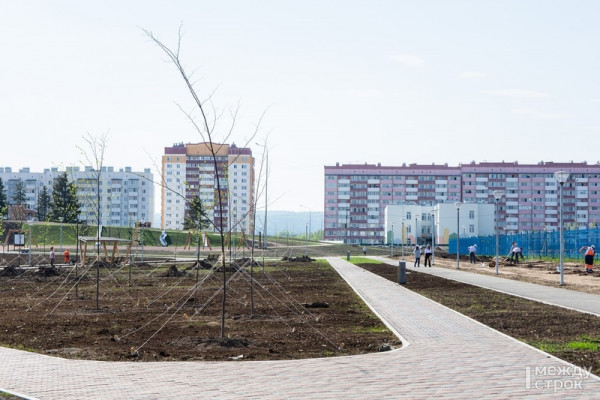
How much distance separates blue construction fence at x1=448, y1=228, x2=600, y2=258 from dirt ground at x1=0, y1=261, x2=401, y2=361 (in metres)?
34.2

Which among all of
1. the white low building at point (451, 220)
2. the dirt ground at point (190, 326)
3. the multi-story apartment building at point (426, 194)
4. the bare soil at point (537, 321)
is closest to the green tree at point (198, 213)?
the dirt ground at point (190, 326)

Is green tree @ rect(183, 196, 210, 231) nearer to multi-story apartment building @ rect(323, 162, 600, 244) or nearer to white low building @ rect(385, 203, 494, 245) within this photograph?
white low building @ rect(385, 203, 494, 245)

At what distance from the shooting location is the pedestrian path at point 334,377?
7.12 metres

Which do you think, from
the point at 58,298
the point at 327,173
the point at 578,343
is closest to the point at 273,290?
the point at 58,298

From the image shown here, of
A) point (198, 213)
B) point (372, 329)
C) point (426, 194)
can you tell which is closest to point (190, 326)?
point (372, 329)

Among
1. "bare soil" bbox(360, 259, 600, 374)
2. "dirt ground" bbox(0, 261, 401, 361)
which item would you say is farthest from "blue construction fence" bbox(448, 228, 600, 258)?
"dirt ground" bbox(0, 261, 401, 361)

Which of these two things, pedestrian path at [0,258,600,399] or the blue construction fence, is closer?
pedestrian path at [0,258,600,399]

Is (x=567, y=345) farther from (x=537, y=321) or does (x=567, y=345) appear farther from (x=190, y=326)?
(x=190, y=326)

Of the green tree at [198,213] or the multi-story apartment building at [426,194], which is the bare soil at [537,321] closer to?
the green tree at [198,213]

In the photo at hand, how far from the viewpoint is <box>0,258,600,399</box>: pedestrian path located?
7.12 m

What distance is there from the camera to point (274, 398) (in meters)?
6.91

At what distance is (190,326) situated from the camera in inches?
520

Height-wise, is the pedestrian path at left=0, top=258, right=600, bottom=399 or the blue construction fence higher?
the blue construction fence

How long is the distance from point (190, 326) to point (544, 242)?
170 feet
